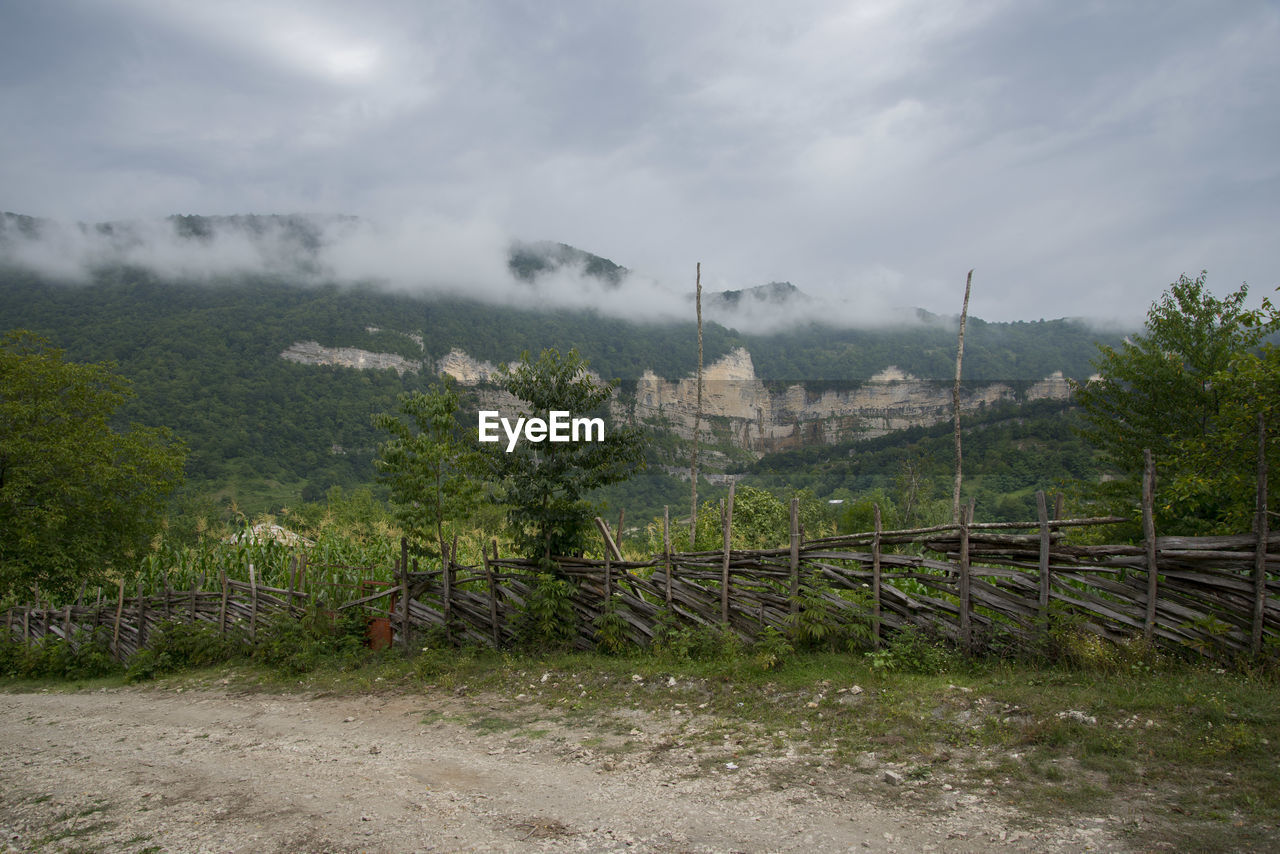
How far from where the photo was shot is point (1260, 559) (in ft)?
19.1

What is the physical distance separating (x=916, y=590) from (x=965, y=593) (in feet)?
3.33

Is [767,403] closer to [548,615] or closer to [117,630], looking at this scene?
[117,630]

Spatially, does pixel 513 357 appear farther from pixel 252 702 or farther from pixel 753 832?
pixel 753 832

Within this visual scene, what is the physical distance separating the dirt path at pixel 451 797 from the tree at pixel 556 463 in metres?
2.59

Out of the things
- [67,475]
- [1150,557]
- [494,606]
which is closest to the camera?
[1150,557]

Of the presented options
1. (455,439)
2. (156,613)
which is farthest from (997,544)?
(156,613)

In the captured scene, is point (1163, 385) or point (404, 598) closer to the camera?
point (404, 598)

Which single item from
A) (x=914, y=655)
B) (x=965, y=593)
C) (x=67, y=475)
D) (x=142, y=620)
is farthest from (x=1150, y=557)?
(x=67, y=475)

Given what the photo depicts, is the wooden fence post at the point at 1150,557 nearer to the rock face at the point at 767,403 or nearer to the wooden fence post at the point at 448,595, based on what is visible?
the wooden fence post at the point at 448,595

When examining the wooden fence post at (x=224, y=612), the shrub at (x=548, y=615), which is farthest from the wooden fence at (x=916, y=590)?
the wooden fence post at (x=224, y=612)

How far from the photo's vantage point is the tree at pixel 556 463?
385 inches

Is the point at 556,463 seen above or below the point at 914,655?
above

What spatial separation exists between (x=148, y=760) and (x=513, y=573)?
470 cm

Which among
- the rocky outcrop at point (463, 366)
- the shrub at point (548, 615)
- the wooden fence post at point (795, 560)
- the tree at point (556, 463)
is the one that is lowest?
the shrub at point (548, 615)
